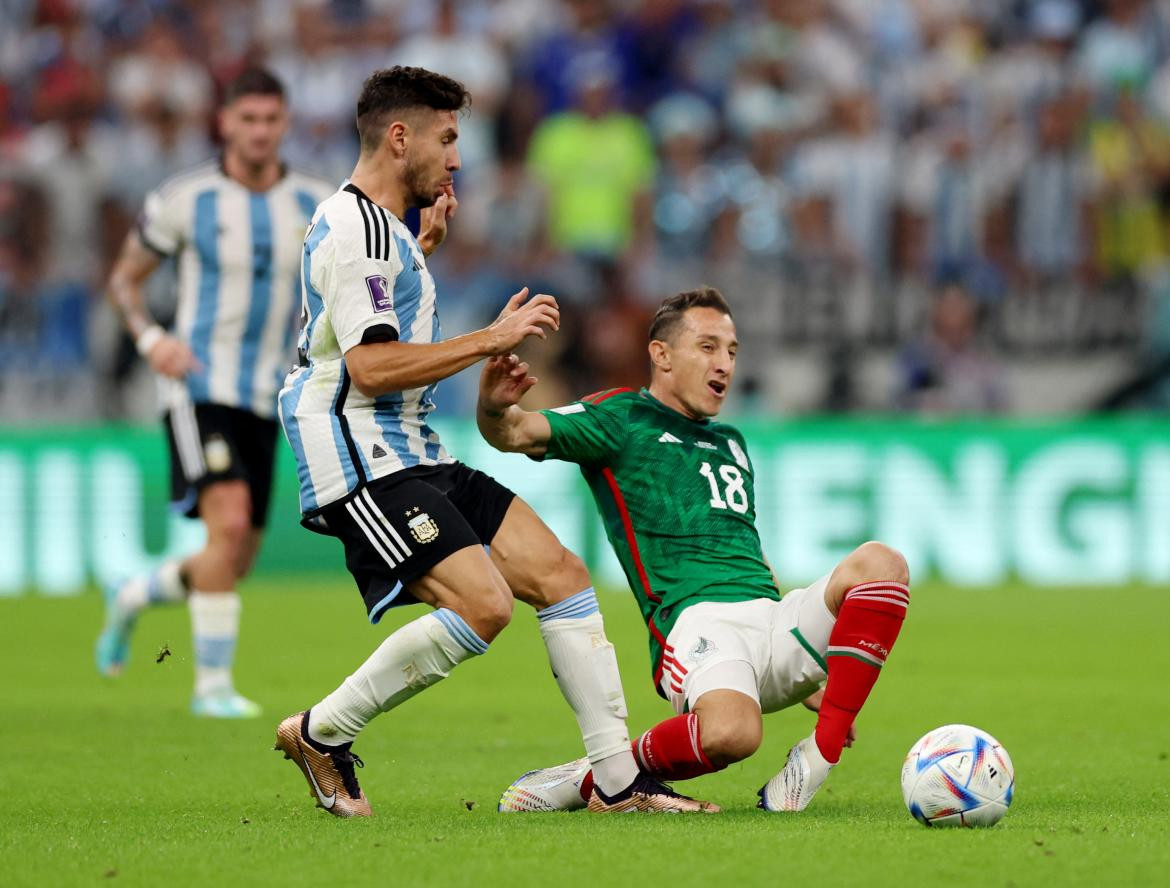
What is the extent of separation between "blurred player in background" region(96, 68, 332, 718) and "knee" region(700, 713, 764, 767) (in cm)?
370

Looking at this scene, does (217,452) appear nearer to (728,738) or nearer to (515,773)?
(515,773)

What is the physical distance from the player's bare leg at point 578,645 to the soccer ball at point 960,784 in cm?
84

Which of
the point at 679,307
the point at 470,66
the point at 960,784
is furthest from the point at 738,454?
the point at 470,66

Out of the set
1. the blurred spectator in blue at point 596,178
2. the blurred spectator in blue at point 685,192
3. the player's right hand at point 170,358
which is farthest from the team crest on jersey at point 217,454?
the blurred spectator in blue at point 685,192

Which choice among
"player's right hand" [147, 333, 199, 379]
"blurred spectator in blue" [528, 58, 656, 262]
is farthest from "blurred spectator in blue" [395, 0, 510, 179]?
"player's right hand" [147, 333, 199, 379]

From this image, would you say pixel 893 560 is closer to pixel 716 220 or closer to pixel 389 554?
pixel 389 554

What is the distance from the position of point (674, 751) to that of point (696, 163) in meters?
10.8

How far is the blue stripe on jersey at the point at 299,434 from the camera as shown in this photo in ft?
19.4

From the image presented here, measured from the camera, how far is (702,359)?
639cm

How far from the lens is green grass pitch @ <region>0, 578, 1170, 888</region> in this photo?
4.75 m

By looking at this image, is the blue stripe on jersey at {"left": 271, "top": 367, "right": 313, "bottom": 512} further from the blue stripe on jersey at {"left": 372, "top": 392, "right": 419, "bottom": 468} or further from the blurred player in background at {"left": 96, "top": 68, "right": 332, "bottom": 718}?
the blurred player in background at {"left": 96, "top": 68, "right": 332, "bottom": 718}

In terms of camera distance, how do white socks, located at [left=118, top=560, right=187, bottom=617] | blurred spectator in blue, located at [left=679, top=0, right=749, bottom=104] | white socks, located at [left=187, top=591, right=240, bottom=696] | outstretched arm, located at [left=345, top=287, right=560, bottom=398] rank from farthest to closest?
blurred spectator in blue, located at [left=679, top=0, right=749, bottom=104]
white socks, located at [left=118, top=560, right=187, bottom=617]
white socks, located at [left=187, top=591, right=240, bottom=696]
outstretched arm, located at [left=345, top=287, right=560, bottom=398]

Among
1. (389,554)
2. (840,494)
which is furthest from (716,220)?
(389,554)

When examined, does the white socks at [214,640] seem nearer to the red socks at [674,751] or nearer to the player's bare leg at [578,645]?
the player's bare leg at [578,645]
